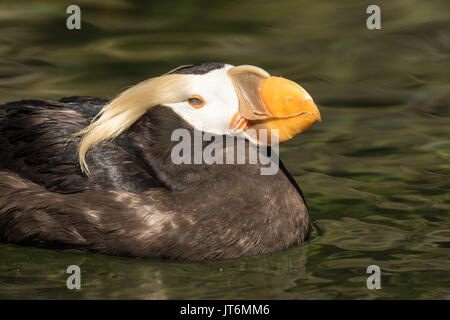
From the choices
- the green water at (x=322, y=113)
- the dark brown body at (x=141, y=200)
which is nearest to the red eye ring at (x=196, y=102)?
the dark brown body at (x=141, y=200)

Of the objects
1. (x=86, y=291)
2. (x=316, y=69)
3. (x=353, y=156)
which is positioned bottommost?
(x=86, y=291)

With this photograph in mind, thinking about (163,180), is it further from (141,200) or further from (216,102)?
(216,102)

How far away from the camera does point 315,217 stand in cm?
746

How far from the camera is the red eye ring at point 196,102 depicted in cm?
684

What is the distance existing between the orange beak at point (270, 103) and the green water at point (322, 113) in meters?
0.75

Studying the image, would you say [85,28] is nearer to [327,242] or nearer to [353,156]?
[353,156]

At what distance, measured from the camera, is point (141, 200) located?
6.76 metres

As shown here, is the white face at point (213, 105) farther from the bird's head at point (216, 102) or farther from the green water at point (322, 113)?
the green water at point (322, 113)

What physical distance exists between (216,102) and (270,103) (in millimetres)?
315

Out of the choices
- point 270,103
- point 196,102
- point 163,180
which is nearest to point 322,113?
point 270,103

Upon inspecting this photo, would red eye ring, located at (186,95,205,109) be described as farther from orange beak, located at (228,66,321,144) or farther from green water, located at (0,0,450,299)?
green water, located at (0,0,450,299)

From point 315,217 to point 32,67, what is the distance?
3530 millimetres

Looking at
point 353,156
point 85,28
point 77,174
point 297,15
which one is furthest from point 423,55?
point 77,174

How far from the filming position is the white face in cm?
683
